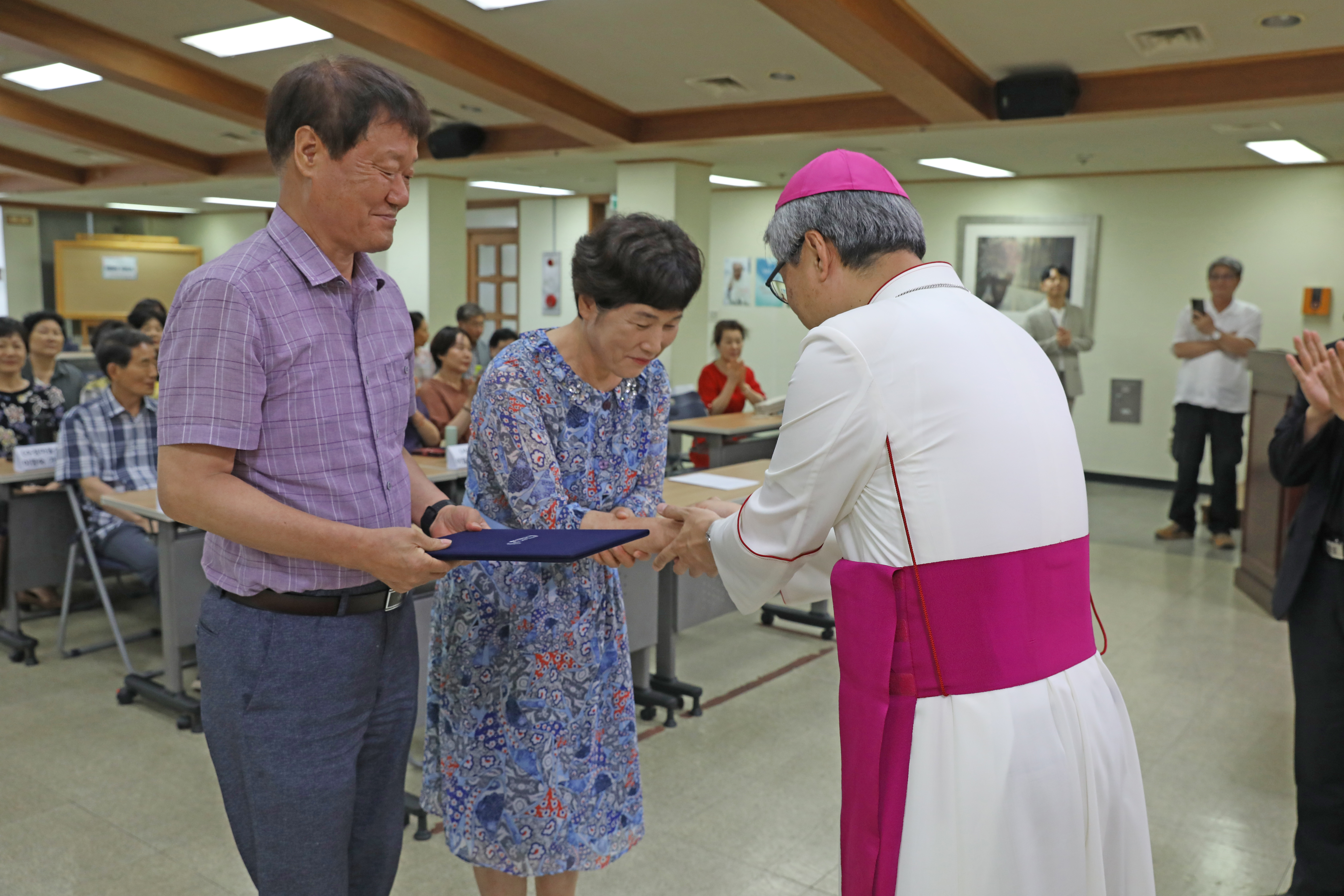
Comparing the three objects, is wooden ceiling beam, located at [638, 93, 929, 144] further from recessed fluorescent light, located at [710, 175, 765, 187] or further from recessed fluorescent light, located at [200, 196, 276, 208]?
recessed fluorescent light, located at [200, 196, 276, 208]

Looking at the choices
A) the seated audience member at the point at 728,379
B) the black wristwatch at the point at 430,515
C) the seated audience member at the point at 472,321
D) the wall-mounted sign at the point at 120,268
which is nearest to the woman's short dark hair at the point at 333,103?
the black wristwatch at the point at 430,515

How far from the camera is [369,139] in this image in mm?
1462

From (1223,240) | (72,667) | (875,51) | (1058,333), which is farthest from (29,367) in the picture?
(1223,240)

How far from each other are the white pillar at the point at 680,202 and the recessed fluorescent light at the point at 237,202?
7004 mm

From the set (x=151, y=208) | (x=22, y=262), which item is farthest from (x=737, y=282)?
(x=22, y=262)

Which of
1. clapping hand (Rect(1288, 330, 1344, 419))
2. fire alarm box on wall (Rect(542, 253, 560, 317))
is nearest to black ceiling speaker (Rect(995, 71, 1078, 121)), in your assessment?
clapping hand (Rect(1288, 330, 1344, 419))

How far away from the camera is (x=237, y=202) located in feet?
50.4

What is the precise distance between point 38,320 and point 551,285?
29.0 feet

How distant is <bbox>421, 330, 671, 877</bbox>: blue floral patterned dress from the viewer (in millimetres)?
1952

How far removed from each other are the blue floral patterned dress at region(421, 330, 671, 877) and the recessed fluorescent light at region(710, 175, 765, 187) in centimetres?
903

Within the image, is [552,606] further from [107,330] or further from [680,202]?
[680,202]

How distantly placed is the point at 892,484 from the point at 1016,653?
0.29 m

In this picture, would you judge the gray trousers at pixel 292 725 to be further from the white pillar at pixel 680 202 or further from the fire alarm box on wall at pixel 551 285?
the fire alarm box on wall at pixel 551 285

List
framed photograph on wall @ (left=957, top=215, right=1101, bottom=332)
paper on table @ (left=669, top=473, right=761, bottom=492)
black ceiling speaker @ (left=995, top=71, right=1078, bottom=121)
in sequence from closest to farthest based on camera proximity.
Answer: paper on table @ (left=669, top=473, right=761, bottom=492), black ceiling speaker @ (left=995, top=71, right=1078, bottom=121), framed photograph on wall @ (left=957, top=215, right=1101, bottom=332)
